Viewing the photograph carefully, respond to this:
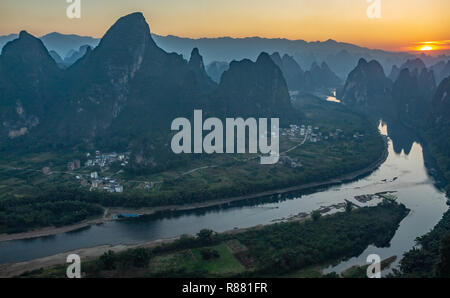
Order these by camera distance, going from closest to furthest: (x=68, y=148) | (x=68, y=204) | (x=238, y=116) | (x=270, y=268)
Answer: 1. (x=270, y=268)
2. (x=68, y=204)
3. (x=68, y=148)
4. (x=238, y=116)

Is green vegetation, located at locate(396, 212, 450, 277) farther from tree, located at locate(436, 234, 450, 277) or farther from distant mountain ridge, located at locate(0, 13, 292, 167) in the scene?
distant mountain ridge, located at locate(0, 13, 292, 167)

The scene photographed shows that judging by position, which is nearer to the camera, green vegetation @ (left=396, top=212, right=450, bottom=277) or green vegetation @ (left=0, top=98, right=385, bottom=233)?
green vegetation @ (left=396, top=212, right=450, bottom=277)

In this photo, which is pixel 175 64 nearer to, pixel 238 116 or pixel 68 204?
pixel 238 116

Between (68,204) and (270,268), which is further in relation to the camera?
(68,204)

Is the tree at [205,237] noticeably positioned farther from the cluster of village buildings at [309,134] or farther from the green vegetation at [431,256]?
the cluster of village buildings at [309,134]

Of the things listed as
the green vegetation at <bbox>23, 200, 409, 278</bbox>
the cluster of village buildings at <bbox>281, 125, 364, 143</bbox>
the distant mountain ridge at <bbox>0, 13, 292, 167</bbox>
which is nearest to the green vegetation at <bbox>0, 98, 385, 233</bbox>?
the cluster of village buildings at <bbox>281, 125, 364, 143</bbox>

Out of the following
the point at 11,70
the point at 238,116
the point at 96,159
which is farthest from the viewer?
the point at 238,116
